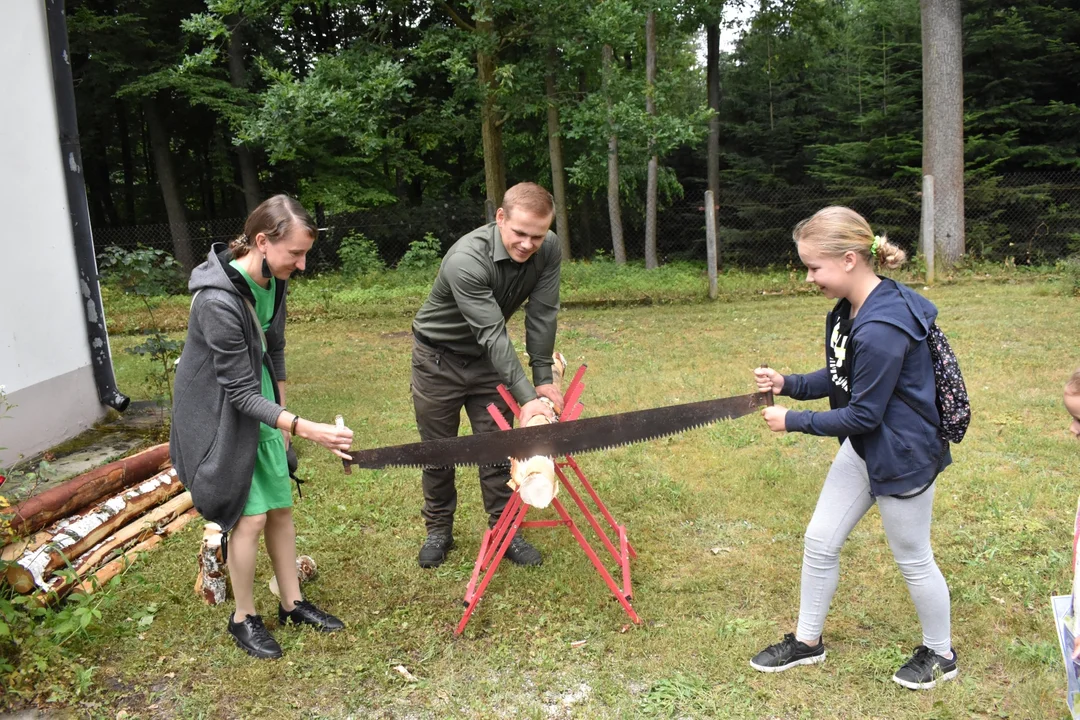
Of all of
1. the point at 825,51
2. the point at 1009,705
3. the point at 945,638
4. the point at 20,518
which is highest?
the point at 825,51

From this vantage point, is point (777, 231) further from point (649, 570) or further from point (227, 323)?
point (227, 323)

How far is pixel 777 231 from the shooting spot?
17938 mm

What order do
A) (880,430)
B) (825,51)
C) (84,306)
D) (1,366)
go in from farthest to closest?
(825,51)
(84,306)
(1,366)
(880,430)

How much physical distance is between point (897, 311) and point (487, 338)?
6.02 feet

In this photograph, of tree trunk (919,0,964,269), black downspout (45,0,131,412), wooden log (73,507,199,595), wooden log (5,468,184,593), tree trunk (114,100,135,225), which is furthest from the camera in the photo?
tree trunk (114,100,135,225)

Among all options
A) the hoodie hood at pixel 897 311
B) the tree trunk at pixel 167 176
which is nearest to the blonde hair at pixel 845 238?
the hoodie hood at pixel 897 311

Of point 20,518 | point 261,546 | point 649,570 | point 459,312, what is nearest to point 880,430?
point 649,570

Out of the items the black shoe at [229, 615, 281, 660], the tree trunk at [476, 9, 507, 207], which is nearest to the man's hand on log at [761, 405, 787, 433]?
the black shoe at [229, 615, 281, 660]

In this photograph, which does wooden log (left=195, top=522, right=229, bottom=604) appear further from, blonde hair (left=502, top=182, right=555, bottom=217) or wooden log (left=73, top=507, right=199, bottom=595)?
blonde hair (left=502, top=182, right=555, bottom=217)

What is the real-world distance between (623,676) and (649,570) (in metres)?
0.99

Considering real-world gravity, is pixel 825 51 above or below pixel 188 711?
above

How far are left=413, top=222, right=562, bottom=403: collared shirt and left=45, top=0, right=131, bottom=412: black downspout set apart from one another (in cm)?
346

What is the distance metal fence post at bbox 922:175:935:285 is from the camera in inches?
539

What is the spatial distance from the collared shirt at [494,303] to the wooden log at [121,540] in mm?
2067
